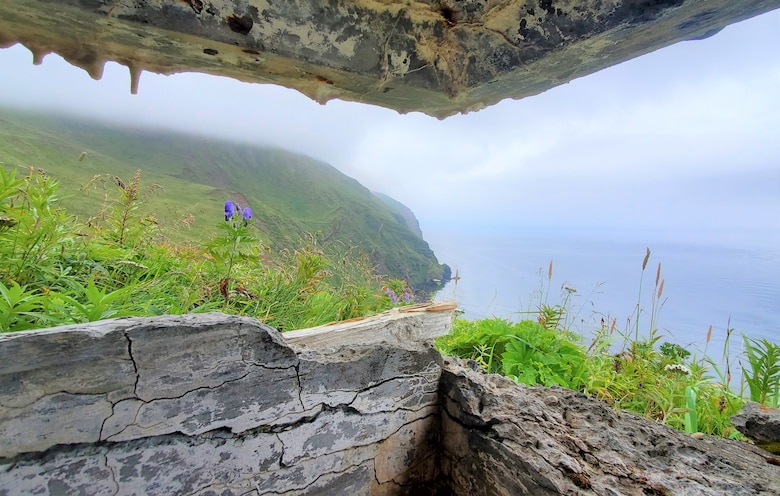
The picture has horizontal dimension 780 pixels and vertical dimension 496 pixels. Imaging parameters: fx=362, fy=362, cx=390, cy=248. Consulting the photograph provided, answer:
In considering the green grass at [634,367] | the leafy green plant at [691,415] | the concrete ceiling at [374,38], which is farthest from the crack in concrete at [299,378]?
the leafy green plant at [691,415]

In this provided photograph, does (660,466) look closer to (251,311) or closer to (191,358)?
(191,358)

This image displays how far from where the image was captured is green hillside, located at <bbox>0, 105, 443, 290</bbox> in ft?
9.43

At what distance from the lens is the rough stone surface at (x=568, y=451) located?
892mm

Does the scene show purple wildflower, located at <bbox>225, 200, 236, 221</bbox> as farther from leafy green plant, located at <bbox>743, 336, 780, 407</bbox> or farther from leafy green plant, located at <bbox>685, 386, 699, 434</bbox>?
leafy green plant, located at <bbox>743, 336, 780, 407</bbox>

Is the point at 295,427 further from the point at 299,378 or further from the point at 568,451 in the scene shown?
the point at 568,451

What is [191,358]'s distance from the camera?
0.93 meters

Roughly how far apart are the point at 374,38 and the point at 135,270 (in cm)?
188

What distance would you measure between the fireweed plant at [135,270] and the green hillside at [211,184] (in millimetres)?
209

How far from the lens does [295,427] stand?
3.50ft

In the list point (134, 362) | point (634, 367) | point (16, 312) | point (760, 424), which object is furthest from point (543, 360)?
point (16, 312)

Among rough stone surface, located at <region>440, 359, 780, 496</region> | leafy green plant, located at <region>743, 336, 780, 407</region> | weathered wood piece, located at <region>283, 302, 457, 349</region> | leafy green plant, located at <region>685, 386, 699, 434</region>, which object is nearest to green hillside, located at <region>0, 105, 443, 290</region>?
weathered wood piece, located at <region>283, 302, 457, 349</region>

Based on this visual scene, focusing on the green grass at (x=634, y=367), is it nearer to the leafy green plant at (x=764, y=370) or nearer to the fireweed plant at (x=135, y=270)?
the leafy green plant at (x=764, y=370)

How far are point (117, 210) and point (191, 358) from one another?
1.78m

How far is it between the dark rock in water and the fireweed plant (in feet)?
6.63
